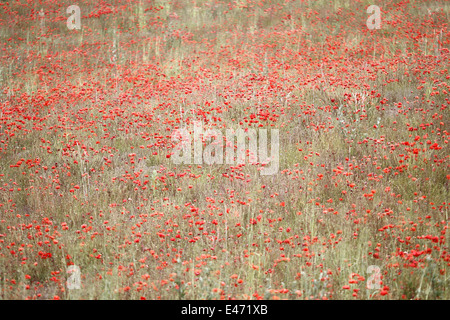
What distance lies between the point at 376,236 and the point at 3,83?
27.3 ft

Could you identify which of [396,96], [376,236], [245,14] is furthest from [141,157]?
[245,14]

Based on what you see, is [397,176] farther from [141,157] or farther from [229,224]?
[141,157]

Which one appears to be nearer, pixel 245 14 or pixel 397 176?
pixel 397 176

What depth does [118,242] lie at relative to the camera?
391 centimetres

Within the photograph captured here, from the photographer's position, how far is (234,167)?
4.63 meters

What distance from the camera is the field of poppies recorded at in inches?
135

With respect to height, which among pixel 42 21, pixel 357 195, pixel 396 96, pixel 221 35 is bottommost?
pixel 357 195

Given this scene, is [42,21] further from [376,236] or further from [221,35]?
[376,236]

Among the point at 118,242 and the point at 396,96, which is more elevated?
the point at 396,96

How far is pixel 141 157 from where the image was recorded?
226 inches

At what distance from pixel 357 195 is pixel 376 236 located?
0.65 m

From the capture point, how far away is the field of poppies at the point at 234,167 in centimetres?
342

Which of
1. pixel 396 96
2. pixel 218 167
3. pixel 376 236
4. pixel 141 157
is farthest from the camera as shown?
pixel 396 96

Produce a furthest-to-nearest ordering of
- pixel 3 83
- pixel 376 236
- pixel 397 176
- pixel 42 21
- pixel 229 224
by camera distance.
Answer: pixel 42 21 → pixel 3 83 → pixel 397 176 → pixel 229 224 → pixel 376 236
